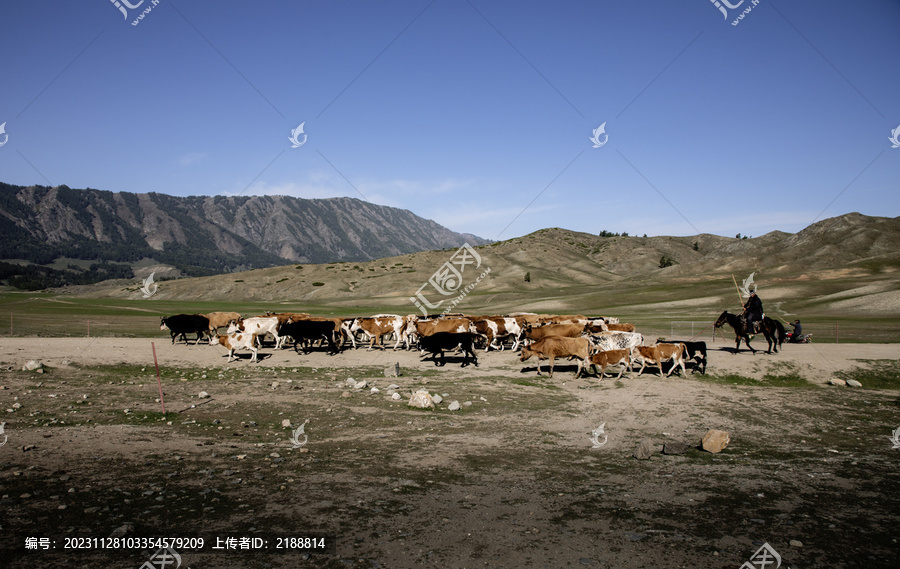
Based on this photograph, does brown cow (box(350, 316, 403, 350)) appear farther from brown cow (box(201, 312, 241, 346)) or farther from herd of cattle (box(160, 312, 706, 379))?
brown cow (box(201, 312, 241, 346))

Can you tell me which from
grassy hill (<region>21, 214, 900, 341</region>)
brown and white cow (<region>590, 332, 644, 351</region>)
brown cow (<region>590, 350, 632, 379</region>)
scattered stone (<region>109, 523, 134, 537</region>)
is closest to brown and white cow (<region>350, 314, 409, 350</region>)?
brown and white cow (<region>590, 332, 644, 351</region>)

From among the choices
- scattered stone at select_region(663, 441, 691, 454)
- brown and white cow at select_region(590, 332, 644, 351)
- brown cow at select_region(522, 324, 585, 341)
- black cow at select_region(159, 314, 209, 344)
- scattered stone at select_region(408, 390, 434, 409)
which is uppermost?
black cow at select_region(159, 314, 209, 344)

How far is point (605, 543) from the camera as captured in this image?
6168 mm

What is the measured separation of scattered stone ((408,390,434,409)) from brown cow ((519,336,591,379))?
6622 mm

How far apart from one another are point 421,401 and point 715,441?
6820 mm

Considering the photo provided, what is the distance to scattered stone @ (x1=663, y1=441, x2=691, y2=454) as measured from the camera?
32.6 ft

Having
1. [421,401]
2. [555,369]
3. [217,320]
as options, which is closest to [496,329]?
[555,369]

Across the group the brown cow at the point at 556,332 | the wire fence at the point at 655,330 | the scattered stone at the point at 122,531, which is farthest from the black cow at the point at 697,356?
the scattered stone at the point at 122,531

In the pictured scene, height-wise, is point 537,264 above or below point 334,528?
above

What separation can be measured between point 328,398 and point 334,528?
26.8 feet

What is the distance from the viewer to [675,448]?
9.98 m

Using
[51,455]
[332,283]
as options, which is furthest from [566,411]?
[332,283]

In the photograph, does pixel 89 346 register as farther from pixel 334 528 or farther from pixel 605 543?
pixel 605 543

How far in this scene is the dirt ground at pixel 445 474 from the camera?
19.7 ft
